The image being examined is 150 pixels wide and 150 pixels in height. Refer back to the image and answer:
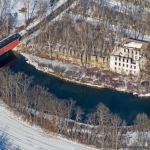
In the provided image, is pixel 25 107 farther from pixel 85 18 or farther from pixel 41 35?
pixel 85 18

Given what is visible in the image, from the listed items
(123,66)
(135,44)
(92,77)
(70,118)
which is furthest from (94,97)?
(135,44)

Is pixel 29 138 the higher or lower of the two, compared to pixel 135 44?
lower

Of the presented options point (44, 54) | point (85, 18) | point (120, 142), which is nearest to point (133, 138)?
point (120, 142)

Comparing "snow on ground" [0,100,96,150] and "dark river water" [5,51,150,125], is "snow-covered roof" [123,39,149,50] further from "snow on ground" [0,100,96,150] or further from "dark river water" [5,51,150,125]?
"snow on ground" [0,100,96,150]

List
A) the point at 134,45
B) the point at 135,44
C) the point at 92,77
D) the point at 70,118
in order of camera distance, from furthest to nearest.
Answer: the point at 135,44, the point at 134,45, the point at 92,77, the point at 70,118

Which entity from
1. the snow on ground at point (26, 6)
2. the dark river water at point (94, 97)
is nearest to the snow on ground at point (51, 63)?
the dark river water at point (94, 97)

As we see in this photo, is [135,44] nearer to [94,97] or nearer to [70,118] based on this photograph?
[94,97]
